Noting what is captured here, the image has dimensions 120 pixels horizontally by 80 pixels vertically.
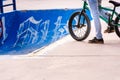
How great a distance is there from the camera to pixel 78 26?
7.37 m

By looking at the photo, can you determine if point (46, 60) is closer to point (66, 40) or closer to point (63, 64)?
point (63, 64)

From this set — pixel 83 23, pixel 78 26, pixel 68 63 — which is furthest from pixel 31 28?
pixel 68 63

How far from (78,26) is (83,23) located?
147 millimetres

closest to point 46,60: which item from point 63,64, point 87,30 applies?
point 63,64

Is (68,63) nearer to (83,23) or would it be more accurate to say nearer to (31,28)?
(83,23)

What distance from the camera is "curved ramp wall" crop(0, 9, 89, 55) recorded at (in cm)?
1023

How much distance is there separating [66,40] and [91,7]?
3.29ft

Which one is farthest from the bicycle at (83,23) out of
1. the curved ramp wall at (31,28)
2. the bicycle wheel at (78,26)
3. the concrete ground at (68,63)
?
the curved ramp wall at (31,28)

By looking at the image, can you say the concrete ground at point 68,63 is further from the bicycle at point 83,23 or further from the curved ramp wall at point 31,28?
the curved ramp wall at point 31,28

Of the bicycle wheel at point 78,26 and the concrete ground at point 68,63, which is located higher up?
the bicycle wheel at point 78,26

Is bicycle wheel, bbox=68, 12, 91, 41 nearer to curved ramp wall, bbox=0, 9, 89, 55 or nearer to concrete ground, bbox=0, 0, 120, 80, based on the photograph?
concrete ground, bbox=0, 0, 120, 80

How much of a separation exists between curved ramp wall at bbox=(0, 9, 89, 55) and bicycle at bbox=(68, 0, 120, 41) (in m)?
2.49

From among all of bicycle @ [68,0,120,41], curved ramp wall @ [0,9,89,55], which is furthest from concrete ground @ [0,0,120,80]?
curved ramp wall @ [0,9,89,55]

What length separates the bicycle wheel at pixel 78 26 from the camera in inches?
283
